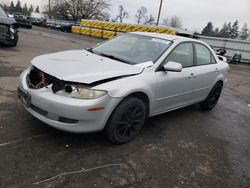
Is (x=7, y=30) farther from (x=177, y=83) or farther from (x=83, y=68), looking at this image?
(x=177, y=83)

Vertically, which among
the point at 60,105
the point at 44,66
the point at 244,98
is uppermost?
the point at 44,66

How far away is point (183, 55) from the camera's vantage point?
4184 mm

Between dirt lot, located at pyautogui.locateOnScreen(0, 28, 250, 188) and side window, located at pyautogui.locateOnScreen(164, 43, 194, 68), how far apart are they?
3.83 ft

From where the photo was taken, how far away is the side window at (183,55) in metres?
3.86

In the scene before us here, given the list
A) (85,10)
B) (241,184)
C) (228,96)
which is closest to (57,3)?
(85,10)

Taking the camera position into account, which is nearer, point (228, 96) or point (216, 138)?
point (216, 138)

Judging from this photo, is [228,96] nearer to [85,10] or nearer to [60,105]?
[60,105]

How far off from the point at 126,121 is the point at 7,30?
7.92 meters

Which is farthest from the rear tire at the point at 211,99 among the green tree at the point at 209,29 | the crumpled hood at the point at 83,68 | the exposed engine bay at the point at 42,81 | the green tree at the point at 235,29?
the green tree at the point at 235,29

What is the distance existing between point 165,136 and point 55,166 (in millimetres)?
1883

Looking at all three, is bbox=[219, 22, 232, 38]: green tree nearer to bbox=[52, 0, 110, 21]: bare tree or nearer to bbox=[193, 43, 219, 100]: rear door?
bbox=[52, 0, 110, 21]: bare tree

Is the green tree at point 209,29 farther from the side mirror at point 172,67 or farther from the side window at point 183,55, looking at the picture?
the side mirror at point 172,67

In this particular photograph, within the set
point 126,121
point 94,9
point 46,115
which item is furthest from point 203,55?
point 94,9

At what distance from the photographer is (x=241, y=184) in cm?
289
